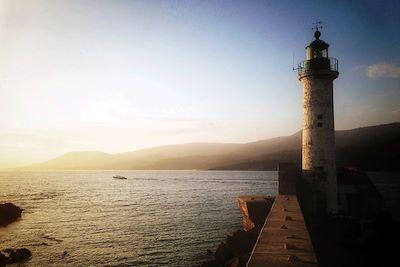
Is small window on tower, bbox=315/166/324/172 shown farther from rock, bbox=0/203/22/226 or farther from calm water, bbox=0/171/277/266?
rock, bbox=0/203/22/226

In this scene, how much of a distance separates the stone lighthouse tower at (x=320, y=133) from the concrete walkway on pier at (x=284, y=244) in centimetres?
863

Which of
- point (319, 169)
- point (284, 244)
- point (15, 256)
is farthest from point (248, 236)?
point (15, 256)

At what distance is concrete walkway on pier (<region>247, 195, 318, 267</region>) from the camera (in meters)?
8.06

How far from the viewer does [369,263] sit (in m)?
17.4

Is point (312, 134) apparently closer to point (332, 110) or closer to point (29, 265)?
point (332, 110)

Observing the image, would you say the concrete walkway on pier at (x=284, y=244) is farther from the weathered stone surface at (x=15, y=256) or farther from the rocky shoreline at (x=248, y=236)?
the weathered stone surface at (x=15, y=256)

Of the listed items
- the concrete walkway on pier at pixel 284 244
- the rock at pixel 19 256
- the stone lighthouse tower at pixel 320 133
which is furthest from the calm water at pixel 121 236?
the concrete walkway on pier at pixel 284 244

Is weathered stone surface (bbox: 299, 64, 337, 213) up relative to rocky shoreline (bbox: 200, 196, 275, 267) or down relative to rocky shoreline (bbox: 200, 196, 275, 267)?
up

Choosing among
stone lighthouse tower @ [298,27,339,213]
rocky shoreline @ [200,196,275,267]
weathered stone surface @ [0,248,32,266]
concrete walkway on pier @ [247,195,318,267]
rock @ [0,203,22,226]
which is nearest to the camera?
concrete walkway on pier @ [247,195,318,267]

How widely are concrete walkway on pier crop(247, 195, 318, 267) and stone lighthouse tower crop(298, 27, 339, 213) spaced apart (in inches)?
340

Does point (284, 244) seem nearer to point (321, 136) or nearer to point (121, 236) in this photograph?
point (321, 136)

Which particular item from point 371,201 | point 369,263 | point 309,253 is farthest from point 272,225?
point 371,201

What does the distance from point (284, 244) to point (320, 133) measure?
1450 centimetres

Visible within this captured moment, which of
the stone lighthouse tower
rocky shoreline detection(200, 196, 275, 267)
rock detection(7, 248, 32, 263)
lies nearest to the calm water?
rock detection(7, 248, 32, 263)
